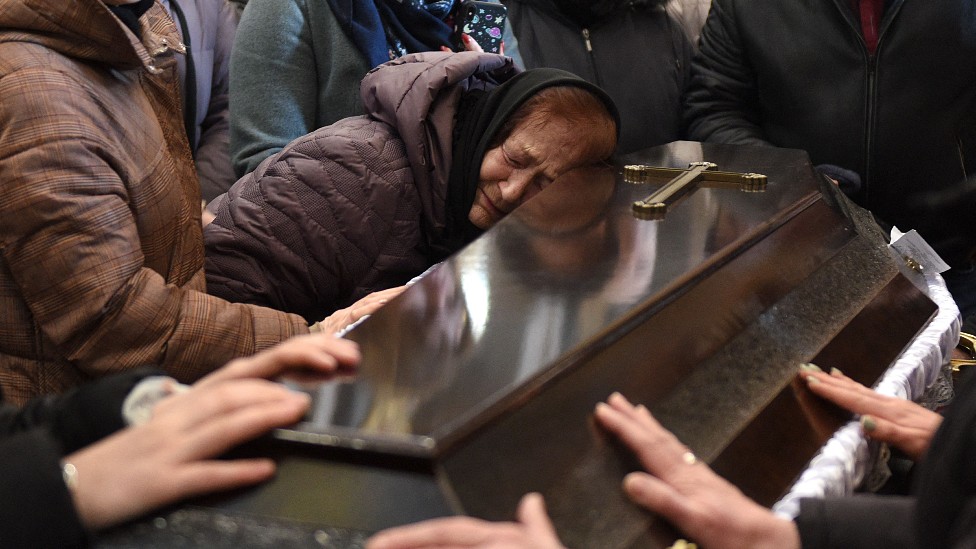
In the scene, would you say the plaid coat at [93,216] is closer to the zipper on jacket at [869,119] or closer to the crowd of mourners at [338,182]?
the crowd of mourners at [338,182]

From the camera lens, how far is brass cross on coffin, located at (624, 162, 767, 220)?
6.21 feet

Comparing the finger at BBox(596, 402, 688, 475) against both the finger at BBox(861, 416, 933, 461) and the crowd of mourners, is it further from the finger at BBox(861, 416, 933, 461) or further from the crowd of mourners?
the finger at BBox(861, 416, 933, 461)

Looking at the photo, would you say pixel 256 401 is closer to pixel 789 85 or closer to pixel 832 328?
pixel 832 328

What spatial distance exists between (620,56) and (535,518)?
7.71 ft

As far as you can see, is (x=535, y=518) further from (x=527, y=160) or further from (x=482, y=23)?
(x=482, y=23)

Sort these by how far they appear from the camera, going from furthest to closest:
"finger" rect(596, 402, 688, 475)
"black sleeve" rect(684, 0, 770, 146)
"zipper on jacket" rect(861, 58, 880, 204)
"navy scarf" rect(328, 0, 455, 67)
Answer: "black sleeve" rect(684, 0, 770, 146) < "zipper on jacket" rect(861, 58, 880, 204) < "navy scarf" rect(328, 0, 455, 67) < "finger" rect(596, 402, 688, 475)

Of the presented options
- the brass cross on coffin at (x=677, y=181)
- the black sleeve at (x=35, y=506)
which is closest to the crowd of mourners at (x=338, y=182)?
the black sleeve at (x=35, y=506)

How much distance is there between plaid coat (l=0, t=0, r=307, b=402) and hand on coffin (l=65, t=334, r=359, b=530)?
0.63m

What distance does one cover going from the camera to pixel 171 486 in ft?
3.29

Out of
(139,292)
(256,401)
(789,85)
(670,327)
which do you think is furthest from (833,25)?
(256,401)

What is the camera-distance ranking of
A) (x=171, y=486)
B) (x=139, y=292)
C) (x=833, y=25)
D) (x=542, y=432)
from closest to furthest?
(x=171, y=486)
(x=542, y=432)
(x=139, y=292)
(x=833, y=25)

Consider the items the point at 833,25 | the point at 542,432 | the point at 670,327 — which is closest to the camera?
the point at 542,432

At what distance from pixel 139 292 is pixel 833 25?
2.25m

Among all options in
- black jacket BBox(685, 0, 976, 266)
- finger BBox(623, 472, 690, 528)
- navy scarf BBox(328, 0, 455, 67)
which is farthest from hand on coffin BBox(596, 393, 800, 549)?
black jacket BBox(685, 0, 976, 266)
